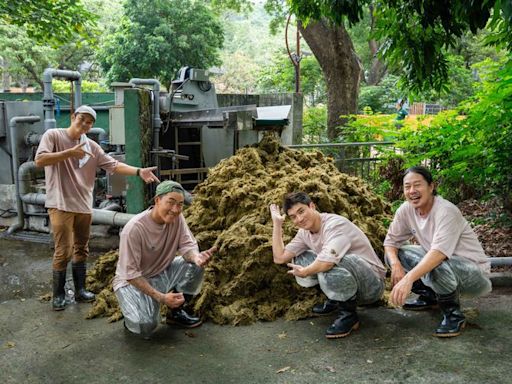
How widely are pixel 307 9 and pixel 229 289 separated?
112 inches

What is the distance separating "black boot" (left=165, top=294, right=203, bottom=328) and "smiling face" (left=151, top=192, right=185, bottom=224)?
759 mm

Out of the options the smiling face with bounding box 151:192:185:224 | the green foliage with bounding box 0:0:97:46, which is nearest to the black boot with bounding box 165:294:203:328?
the smiling face with bounding box 151:192:185:224

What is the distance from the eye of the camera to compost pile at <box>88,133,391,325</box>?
15.9ft

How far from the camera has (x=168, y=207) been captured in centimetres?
422

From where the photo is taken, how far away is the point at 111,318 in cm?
479

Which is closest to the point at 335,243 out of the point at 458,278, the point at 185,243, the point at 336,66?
the point at 458,278

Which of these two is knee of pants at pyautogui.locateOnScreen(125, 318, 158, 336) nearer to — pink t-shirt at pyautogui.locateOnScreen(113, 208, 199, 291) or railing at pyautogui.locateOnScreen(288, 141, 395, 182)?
pink t-shirt at pyautogui.locateOnScreen(113, 208, 199, 291)

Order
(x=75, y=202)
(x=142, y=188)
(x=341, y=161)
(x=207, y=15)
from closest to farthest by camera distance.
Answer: (x=75, y=202)
(x=142, y=188)
(x=341, y=161)
(x=207, y=15)

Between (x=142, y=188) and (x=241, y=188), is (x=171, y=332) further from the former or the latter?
(x=142, y=188)

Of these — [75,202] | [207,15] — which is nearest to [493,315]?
[75,202]

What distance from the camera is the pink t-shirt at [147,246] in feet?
13.7

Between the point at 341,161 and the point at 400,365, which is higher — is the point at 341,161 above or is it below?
above

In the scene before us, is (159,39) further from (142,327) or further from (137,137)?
(142,327)

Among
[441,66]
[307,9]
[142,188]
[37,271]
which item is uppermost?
[307,9]
